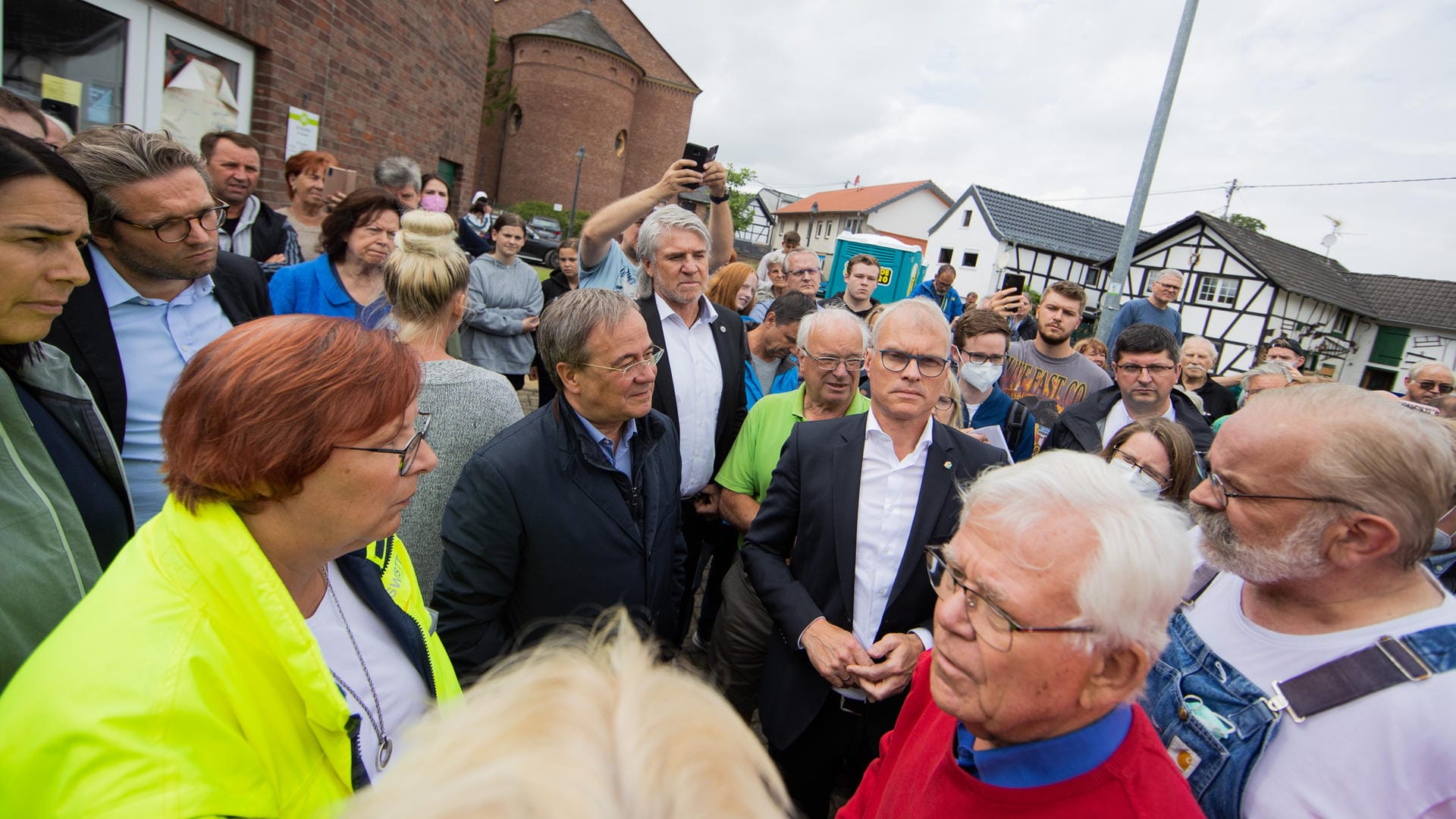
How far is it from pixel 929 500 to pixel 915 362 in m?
0.54

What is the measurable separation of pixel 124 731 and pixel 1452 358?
145 ft

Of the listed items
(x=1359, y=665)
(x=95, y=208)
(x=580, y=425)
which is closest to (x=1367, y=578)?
(x=1359, y=665)

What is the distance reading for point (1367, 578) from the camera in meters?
1.61

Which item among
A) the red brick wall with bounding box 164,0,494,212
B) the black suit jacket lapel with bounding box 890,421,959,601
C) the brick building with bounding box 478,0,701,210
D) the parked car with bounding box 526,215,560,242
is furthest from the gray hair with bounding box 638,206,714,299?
the brick building with bounding box 478,0,701,210

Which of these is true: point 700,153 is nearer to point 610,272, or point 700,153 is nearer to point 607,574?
point 610,272

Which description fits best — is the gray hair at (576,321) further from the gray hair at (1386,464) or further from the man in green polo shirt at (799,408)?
the gray hair at (1386,464)

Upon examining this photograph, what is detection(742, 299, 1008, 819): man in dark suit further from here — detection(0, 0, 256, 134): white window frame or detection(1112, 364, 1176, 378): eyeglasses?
detection(0, 0, 256, 134): white window frame

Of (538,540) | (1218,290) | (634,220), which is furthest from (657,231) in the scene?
(1218,290)

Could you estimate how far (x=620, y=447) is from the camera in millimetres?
2584

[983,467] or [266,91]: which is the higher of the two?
[266,91]

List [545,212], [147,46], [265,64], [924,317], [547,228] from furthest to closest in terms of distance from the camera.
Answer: [545,212] < [547,228] < [265,64] < [147,46] < [924,317]

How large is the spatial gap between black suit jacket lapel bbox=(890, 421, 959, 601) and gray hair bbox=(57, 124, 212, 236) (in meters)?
2.91

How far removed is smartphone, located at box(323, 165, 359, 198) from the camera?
486cm

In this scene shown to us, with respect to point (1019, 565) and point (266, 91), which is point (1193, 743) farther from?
point (266, 91)
